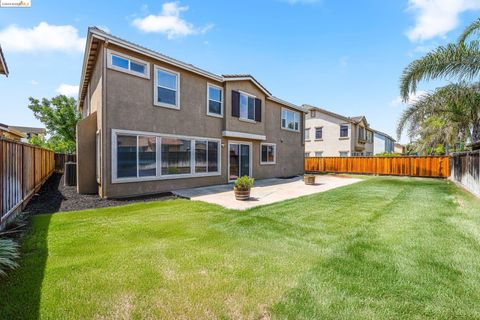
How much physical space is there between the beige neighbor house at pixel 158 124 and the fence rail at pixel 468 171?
407 inches

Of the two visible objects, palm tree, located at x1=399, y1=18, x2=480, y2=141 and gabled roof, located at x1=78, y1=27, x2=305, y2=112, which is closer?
palm tree, located at x1=399, y1=18, x2=480, y2=141

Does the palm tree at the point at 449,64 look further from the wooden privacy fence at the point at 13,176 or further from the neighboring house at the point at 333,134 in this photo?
the neighboring house at the point at 333,134

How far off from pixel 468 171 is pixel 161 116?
14.8 m

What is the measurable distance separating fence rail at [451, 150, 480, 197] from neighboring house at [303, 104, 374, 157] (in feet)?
48.8

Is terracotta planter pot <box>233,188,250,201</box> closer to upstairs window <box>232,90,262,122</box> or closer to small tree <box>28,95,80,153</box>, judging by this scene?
upstairs window <box>232,90,262,122</box>

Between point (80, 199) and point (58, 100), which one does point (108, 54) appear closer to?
point (80, 199)

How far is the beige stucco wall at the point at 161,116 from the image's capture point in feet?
29.9

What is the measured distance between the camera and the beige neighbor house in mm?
9234

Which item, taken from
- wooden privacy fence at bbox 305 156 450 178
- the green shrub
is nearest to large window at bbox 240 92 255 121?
the green shrub

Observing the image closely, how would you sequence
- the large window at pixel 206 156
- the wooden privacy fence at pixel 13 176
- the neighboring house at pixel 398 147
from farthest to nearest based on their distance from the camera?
the neighboring house at pixel 398 147
the large window at pixel 206 156
the wooden privacy fence at pixel 13 176

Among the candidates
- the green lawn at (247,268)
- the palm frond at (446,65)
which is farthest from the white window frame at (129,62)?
the palm frond at (446,65)

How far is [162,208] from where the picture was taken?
311 inches

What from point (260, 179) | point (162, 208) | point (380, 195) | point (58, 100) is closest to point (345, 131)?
point (260, 179)

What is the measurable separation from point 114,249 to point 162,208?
3.48m
